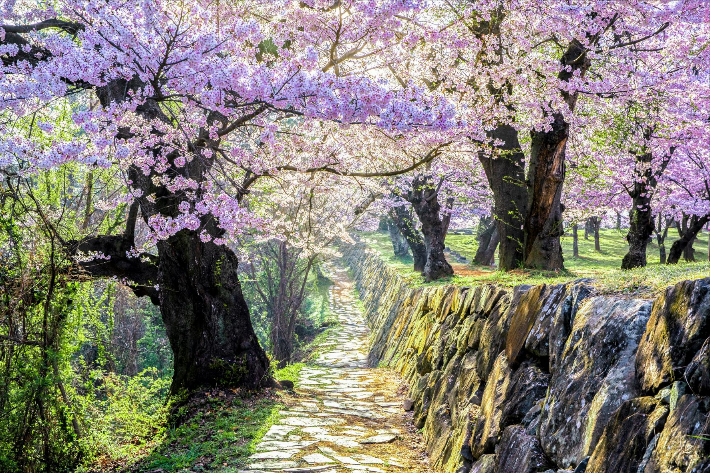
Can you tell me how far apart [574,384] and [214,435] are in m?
4.92

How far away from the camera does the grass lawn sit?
4.06m

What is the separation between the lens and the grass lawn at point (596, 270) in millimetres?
4059

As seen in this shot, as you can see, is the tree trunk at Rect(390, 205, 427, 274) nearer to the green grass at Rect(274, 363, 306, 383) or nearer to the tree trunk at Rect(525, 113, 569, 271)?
the green grass at Rect(274, 363, 306, 383)

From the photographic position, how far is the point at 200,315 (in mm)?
8391

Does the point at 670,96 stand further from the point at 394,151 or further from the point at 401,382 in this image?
the point at 401,382

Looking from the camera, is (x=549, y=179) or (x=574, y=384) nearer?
(x=574, y=384)

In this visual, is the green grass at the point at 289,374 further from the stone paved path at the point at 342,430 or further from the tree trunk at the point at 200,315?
the tree trunk at the point at 200,315

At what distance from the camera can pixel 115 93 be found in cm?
737

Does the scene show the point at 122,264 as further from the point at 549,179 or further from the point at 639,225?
the point at 639,225

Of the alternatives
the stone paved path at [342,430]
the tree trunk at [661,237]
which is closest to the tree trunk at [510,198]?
the stone paved path at [342,430]

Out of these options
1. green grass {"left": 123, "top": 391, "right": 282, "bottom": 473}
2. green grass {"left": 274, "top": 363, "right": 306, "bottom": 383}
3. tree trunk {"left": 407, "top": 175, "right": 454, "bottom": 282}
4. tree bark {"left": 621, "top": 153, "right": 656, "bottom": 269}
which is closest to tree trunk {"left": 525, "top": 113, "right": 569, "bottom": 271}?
tree bark {"left": 621, "top": 153, "right": 656, "bottom": 269}

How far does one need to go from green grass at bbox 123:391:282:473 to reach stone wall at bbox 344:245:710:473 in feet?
7.50

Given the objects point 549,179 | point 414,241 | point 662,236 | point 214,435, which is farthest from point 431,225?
point 662,236

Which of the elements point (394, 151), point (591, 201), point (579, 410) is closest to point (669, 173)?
point (591, 201)
